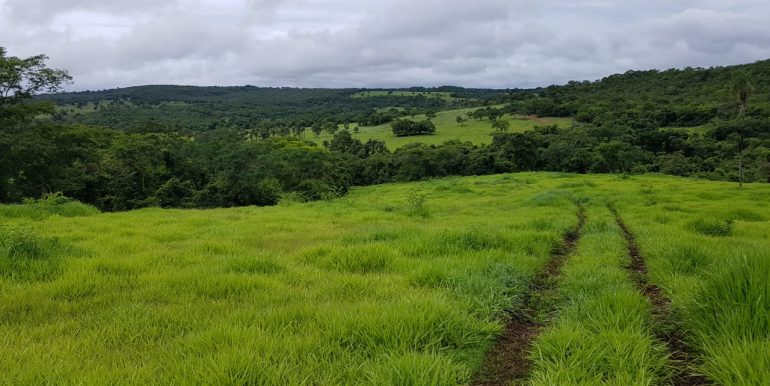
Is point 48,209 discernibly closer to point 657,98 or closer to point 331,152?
point 331,152

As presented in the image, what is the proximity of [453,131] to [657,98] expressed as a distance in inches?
1956

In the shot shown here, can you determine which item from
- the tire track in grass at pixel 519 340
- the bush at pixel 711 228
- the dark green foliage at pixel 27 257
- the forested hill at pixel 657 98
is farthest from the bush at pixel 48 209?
the forested hill at pixel 657 98

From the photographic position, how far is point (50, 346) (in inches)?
143

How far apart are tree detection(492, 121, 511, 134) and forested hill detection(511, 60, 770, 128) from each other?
664 inches

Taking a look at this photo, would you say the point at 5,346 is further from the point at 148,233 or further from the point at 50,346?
the point at 148,233

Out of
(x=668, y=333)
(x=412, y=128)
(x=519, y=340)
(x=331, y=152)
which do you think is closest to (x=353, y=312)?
(x=519, y=340)

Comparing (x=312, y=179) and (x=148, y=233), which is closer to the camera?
(x=148, y=233)

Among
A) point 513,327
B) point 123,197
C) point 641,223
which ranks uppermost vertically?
point 513,327

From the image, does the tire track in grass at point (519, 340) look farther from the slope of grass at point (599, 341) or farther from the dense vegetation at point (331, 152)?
the dense vegetation at point (331, 152)

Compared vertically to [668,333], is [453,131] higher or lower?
lower

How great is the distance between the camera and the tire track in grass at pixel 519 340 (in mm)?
3604

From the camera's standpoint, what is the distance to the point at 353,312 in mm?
4297

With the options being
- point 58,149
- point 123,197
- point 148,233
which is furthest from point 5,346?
point 123,197

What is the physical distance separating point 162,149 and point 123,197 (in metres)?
9.27
